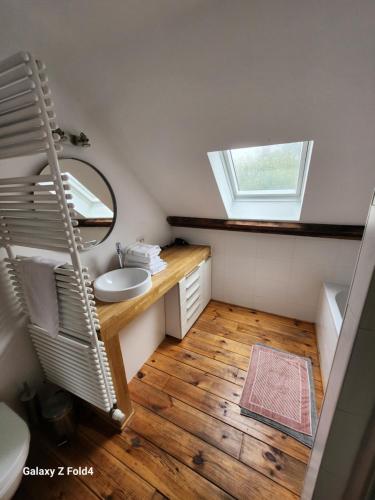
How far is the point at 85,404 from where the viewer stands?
146cm

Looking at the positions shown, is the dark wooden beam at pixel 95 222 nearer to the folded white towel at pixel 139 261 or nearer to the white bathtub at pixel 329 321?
the folded white towel at pixel 139 261

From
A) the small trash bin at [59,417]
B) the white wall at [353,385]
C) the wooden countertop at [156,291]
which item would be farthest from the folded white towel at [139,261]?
the white wall at [353,385]

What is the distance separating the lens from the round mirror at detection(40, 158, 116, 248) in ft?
4.47

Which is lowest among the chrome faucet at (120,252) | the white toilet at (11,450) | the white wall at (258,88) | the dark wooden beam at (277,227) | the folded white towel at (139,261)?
the white toilet at (11,450)

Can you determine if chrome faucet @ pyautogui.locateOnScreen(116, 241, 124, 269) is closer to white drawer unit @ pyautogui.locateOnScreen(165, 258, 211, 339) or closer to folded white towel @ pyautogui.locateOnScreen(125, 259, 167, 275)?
folded white towel @ pyautogui.locateOnScreen(125, 259, 167, 275)

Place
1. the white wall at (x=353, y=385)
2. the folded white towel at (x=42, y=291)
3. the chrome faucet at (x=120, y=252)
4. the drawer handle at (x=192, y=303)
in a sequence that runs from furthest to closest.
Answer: the drawer handle at (x=192, y=303)
the chrome faucet at (x=120, y=252)
the folded white towel at (x=42, y=291)
the white wall at (x=353, y=385)

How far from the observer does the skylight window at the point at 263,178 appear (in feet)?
5.68

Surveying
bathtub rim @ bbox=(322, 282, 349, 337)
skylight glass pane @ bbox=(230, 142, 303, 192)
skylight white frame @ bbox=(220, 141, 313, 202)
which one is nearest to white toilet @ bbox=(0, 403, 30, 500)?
bathtub rim @ bbox=(322, 282, 349, 337)

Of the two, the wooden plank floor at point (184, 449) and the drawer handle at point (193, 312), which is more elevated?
the drawer handle at point (193, 312)

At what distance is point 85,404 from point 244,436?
1.12 metres

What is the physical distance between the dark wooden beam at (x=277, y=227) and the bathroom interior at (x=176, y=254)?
0.02 m

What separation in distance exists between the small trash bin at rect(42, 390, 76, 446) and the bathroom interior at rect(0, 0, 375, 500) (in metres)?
0.01

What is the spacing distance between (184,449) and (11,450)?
0.89 metres

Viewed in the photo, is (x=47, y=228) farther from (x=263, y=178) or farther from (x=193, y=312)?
(x=263, y=178)
